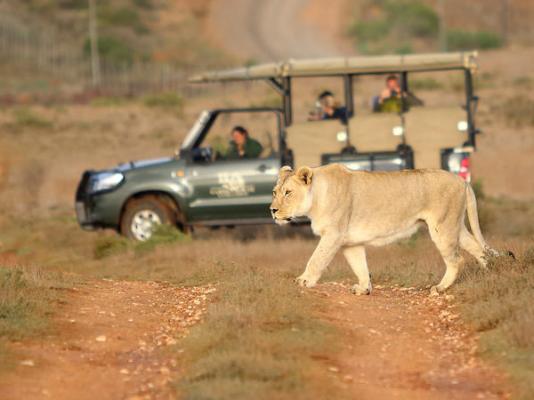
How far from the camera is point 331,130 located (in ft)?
54.0

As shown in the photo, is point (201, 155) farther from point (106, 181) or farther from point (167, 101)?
point (167, 101)

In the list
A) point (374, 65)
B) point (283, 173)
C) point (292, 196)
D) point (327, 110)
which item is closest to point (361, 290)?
point (292, 196)

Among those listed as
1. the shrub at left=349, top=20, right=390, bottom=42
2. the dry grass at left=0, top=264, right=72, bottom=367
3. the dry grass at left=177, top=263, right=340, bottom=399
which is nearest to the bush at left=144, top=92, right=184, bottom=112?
the shrub at left=349, top=20, right=390, bottom=42

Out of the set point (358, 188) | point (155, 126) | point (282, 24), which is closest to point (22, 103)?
point (155, 126)

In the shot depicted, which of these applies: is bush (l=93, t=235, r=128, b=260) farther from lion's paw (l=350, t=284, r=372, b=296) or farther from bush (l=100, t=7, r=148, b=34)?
bush (l=100, t=7, r=148, b=34)

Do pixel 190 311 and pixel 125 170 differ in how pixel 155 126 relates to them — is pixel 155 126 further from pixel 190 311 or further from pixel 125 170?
pixel 190 311

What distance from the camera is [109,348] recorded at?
8820 mm

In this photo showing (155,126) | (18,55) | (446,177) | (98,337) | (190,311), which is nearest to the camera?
(98,337)

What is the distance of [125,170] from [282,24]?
46.3 m

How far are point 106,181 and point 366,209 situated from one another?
670 centimetres

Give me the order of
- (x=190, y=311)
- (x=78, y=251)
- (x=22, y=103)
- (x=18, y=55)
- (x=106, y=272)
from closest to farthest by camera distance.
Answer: (x=190, y=311) < (x=106, y=272) < (x=78, y=251) < (x=22, y=103) < (x=18, y=55)

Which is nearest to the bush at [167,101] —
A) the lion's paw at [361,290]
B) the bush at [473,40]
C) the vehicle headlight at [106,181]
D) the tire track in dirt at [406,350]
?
the vehicle headlight at [106,181]

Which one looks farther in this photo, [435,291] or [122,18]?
[122,18]

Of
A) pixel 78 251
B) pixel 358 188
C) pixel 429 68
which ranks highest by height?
pixel 429 68
